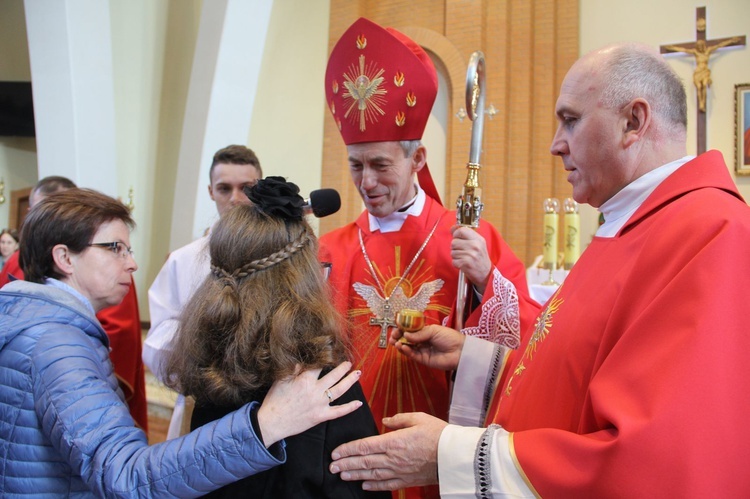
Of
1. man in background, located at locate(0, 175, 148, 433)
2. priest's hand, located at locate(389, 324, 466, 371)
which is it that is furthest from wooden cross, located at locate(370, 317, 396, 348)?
man in background, located at locate(0, 175, 148, 433)

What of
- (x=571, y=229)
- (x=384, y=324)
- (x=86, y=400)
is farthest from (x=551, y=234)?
(x=86, y=400)

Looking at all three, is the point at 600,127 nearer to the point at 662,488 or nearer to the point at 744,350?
the point at 744,350

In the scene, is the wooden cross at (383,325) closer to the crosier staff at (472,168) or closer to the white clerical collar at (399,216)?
the crosier staff at (472,168)

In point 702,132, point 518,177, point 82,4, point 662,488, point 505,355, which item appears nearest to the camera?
point 662,488

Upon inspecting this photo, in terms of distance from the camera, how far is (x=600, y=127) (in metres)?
1.49

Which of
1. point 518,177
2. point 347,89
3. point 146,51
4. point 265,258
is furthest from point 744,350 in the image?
point 146,51

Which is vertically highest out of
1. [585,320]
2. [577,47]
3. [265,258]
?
[577,47]

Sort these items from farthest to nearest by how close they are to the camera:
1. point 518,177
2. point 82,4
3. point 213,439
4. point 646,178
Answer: point 518,177
point 82,4
point 646,178
point 213,439

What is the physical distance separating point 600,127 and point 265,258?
2.73 ft

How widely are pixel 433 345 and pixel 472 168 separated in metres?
0.61

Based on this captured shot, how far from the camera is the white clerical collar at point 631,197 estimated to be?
1.45 m

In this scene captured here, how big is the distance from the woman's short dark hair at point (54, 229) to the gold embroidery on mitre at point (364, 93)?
3.39ft

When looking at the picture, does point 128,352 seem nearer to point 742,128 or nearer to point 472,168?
point 472,168

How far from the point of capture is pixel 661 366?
3.59ft
